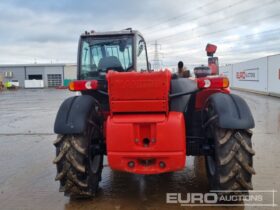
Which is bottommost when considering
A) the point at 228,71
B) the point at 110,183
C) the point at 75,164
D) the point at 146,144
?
the point at 110,183

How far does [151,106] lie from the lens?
4469 millimetres

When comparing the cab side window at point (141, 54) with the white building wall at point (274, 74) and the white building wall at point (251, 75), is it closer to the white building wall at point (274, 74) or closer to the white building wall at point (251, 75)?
the white building wall at point (274, 74)

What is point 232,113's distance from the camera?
175 inches

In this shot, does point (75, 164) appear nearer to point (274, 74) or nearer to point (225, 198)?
point (225, 198)

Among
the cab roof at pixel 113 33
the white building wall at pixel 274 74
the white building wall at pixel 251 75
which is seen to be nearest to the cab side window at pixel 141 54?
the cab roof at pixel 113 33

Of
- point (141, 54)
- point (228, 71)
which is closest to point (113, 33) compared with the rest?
point (141, 54)

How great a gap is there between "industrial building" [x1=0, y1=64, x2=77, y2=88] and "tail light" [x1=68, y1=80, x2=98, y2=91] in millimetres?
64313

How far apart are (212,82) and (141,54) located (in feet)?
9.00

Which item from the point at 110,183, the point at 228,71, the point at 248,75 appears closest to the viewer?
the point at 110,183

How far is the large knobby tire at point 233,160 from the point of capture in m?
4.43

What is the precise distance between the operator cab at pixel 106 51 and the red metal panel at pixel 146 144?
255 centimetres

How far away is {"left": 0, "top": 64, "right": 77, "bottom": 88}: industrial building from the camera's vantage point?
6844 cm

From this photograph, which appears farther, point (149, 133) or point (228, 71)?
point (228, 71)

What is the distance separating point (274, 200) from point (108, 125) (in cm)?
242
